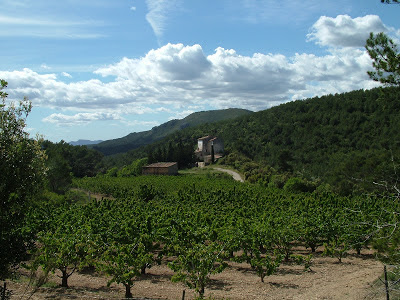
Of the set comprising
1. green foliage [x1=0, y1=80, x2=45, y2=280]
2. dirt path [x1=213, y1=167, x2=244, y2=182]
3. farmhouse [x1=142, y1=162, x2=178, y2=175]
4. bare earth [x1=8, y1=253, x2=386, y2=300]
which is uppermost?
green foliage [x1=0, y1=80, x2=45, y2=280]

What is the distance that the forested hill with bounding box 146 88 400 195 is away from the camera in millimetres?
65000

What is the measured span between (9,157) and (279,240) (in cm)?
1189

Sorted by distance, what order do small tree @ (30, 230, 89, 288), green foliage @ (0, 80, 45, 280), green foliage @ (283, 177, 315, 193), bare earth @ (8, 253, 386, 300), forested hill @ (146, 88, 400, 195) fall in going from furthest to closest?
1. forested hill @ (146, 88, 400, 195)
2. green foliage @ (283, 177, 315, 193)
3. small tree @ (30, 230, 89, 288)
4. bare earth @ (8, 253, 386, 300)
5. green foliage @ (0, 80, 45, 280)

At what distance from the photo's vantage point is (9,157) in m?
7.30

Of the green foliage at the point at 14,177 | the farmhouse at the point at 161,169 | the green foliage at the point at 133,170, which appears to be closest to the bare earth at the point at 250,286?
the green foliage at the point at 14,177

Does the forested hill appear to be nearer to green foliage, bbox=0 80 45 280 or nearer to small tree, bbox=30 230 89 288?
small tree, bbox=30 230 89 288

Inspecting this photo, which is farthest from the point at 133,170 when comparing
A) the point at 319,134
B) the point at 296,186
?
the point at 319,134

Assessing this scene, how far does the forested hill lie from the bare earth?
109ft

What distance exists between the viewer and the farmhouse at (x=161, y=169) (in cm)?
6519

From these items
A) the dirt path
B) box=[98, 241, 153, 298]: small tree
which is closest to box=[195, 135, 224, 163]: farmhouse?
the dirt path

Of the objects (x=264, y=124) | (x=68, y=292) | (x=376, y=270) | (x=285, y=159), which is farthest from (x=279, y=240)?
(x=264, y=124)

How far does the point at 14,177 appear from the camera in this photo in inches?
289

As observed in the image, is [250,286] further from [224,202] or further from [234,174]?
[234,174]

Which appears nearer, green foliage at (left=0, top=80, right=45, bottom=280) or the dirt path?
green foliage at (left=0, top=80, right=45, bottom=280)
